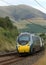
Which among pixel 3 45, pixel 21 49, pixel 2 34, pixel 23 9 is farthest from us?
pixel 23 9

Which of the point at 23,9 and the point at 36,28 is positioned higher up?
the point at 23,9

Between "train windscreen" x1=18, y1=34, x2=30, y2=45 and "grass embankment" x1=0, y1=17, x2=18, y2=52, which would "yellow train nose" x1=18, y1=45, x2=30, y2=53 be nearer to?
"train windscreen" x1=18, y1=34, x2=30, y2=45

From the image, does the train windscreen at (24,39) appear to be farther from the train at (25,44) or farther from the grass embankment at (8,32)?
the grass embankment at (8,32)

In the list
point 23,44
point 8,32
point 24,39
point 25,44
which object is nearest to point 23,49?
point 23,44

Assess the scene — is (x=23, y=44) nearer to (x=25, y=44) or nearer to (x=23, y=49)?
(x=25, y=44)

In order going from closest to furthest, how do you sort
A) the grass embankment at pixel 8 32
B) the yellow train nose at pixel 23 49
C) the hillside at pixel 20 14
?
the yellow train nose at pixel 23 49 < the grass embankment at pixel 8 32 < the hillside at pixel 20 14

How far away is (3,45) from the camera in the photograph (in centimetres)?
4878

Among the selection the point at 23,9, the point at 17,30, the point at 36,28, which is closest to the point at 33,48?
the point at 36,28

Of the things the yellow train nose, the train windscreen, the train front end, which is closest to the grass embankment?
the train windscreen

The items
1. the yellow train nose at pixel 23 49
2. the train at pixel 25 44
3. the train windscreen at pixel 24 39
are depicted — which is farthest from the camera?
the train windscreen at pixel 24 39

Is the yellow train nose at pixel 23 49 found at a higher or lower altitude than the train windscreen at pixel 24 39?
lower

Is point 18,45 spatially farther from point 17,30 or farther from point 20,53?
point 17,30

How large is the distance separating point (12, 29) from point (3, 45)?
2485cm

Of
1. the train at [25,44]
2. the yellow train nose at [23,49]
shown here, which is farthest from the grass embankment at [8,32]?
the yellow train nose at [23,49]
